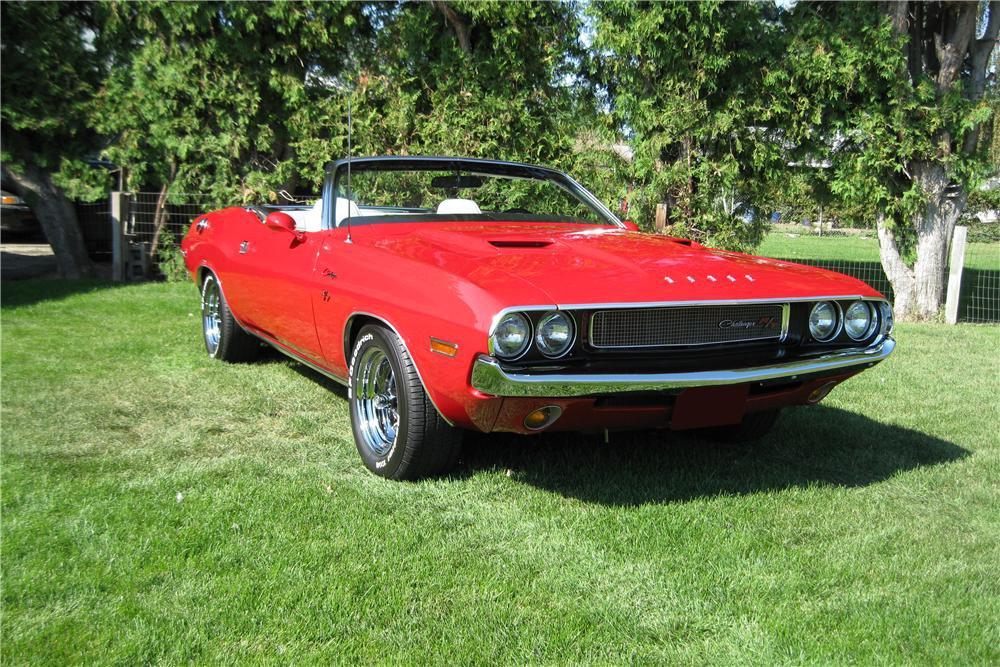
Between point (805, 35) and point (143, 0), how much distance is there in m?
7.51

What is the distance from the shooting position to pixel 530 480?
3.57 meters

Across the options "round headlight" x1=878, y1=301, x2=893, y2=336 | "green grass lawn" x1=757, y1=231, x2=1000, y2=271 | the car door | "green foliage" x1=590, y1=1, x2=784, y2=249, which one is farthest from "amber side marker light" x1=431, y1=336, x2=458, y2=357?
"green grass lawn" x1=757, y1=231, x2=1000, y2=271

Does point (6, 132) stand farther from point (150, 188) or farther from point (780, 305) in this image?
point (780, 305)

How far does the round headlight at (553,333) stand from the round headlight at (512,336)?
1.9 inches

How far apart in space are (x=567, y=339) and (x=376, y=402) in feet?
3.62

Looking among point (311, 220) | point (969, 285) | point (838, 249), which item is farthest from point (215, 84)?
point (838, 249)

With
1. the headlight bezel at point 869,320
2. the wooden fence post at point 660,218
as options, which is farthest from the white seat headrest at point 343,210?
the wooden fence post at point 660,218

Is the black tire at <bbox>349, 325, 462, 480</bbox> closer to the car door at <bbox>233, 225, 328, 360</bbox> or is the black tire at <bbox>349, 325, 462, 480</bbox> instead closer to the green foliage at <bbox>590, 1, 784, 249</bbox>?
the car door at <bbox>233, 225, 328, 360</bbox>

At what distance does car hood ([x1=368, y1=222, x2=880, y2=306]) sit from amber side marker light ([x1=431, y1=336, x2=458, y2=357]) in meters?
0.25

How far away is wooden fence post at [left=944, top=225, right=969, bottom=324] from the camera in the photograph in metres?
9.06

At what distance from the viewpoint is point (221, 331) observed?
18.7 feet

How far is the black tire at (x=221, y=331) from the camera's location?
5602mm

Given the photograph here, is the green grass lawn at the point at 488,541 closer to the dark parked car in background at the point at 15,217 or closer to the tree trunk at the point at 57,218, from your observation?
the tree trunk at the point at 57,218

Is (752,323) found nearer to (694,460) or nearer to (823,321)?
(823,321)
